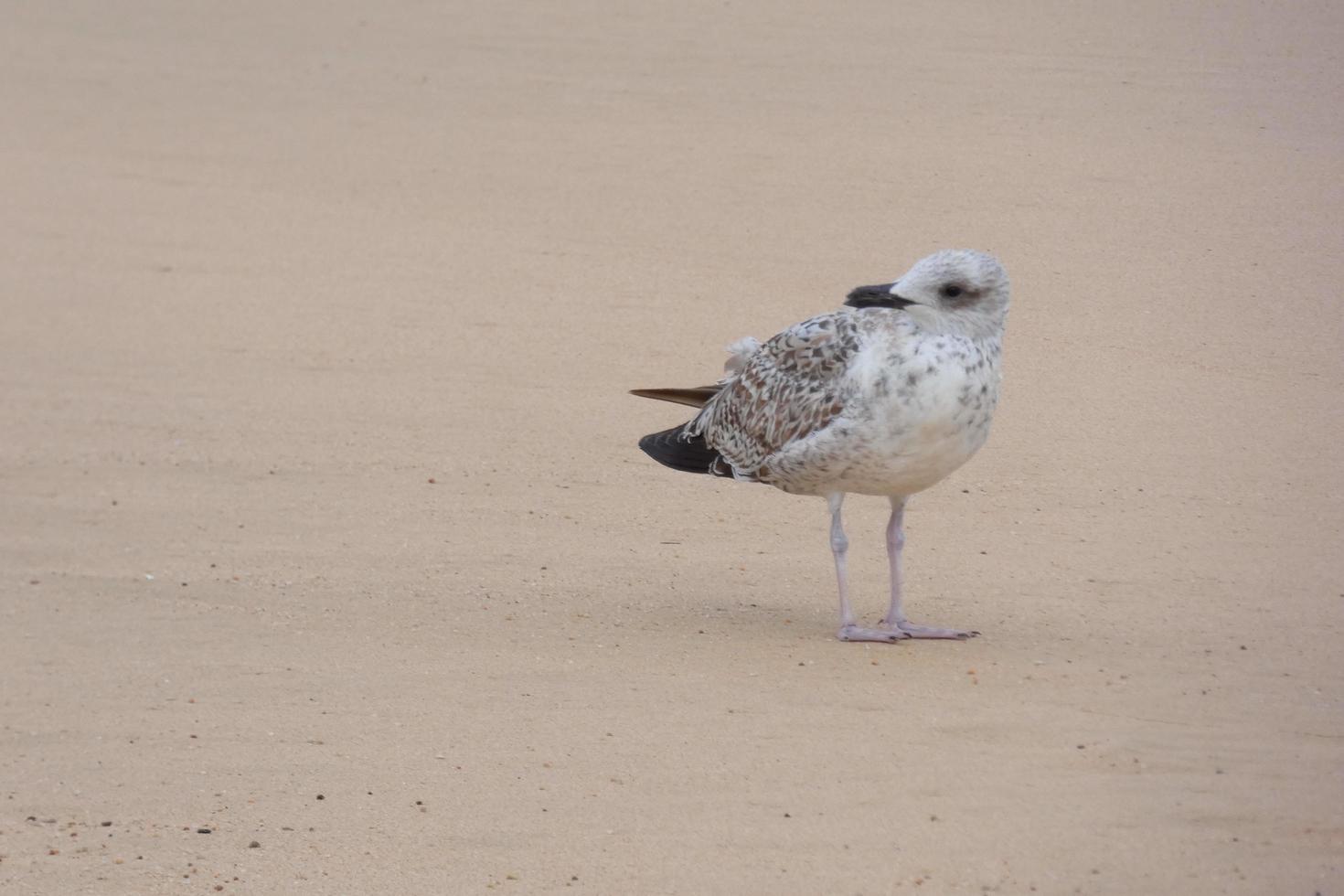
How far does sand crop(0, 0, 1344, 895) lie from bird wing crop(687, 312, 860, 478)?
2.45 feet

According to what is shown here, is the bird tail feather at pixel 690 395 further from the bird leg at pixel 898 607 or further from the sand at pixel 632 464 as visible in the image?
the bird leg at pixel 898 607

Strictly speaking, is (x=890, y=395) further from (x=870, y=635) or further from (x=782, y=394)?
(x=870, y=635)

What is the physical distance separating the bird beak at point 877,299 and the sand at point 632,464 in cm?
134

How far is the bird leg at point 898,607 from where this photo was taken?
6766mm

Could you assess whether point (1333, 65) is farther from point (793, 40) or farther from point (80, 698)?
point (80, 698)

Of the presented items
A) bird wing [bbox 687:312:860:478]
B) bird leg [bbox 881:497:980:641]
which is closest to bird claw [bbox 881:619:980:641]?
bird leg [bbox 881:497:980:641]

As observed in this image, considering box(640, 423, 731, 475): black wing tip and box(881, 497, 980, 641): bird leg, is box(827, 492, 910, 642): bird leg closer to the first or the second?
box(881, 497, 980, 641): bird leg

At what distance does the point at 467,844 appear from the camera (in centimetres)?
505

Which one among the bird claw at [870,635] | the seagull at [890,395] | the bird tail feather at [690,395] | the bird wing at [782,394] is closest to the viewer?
the seagull at [890,395]

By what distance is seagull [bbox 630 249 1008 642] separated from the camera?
247 inches

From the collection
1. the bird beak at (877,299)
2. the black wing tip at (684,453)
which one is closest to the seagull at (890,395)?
the bird beak at (877,299)

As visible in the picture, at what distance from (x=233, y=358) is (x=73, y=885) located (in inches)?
291

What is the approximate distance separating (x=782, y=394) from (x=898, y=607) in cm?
96

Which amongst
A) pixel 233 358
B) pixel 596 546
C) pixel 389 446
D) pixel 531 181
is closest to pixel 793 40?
pixel 531 181
